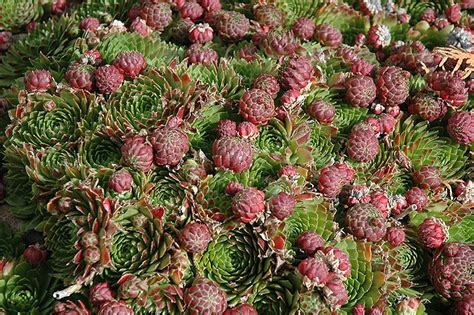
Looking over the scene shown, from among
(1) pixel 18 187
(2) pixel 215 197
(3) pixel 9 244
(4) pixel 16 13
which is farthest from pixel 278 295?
(4) pixel 16 13

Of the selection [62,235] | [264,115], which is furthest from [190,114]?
[62,235]

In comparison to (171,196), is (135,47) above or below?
above

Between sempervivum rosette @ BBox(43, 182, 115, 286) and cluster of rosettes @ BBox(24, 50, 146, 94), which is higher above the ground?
cluster of rosettes @ BBox(24, 50, 146, 94)

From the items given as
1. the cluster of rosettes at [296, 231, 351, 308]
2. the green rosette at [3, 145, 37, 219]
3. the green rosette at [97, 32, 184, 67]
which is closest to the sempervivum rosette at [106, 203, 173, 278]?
the cluster of rosettes at [296, 231, 351, 308]

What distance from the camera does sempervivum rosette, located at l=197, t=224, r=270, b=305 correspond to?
2.69 meters

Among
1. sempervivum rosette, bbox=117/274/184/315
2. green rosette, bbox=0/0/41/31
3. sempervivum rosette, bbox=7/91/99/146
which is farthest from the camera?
green rosette, bbox=0/0/41/31

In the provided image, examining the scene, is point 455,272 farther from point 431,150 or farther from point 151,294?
point 151,294

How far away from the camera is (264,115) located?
3.07 m

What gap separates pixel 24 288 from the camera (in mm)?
2830

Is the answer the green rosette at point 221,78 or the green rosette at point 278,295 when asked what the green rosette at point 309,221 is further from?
the green rosette at point 221,78

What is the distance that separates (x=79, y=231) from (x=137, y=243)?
29 centimetres

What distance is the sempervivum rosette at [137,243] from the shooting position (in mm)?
2635

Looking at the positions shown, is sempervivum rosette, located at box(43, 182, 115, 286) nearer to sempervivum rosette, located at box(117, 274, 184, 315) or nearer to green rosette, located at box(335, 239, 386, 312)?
sempervivum rosette, located at box(117, 274, 184, 315)

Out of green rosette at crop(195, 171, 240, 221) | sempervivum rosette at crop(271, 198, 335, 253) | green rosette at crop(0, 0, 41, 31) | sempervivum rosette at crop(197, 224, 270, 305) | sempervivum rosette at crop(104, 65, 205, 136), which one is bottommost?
sempervivum rosette at crop(197, 224, 270, 305)
